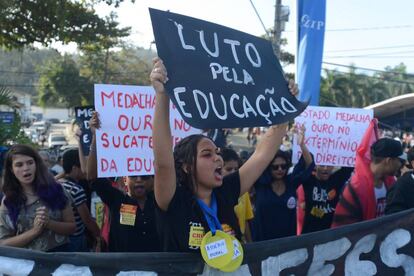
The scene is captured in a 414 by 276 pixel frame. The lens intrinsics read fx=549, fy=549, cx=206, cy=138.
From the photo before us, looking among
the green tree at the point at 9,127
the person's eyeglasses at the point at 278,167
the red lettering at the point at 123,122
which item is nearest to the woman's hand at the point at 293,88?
the red lettering at the point at 123,122

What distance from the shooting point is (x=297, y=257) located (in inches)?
115

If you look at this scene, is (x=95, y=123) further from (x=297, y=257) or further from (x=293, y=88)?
(x=297, y=257)

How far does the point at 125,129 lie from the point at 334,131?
2281 millimetres

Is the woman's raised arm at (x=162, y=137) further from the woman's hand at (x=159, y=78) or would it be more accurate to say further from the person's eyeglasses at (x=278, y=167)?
the person's eyeglasses at (x=278, y=167)

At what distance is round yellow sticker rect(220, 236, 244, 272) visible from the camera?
261 cm

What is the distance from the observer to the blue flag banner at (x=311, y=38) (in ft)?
27.1

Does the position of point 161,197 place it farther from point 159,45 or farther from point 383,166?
point 383,166

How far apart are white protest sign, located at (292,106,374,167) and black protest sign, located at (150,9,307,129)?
2.16 metres

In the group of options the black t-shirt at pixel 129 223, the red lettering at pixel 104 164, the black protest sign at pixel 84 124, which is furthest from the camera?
the black protest sign at pixel 84 124

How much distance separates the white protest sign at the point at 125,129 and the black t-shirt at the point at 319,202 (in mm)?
1392

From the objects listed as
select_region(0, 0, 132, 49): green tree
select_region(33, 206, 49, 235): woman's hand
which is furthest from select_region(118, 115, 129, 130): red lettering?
select_region(0, 0, 132, 49): green tree

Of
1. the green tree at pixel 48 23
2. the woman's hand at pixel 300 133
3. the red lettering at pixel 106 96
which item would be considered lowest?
the woman's hand at pixel 300 133

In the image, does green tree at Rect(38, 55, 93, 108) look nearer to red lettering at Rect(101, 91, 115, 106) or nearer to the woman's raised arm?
red lettering at Rect(101, 91, 115, 106)

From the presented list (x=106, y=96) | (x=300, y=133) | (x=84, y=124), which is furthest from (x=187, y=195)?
(x=300, y=133)
